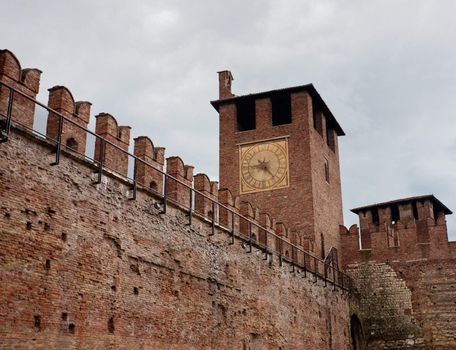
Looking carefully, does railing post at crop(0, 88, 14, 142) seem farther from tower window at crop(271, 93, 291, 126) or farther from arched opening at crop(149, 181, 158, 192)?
tower window at crop(271, 93, 291, 126)

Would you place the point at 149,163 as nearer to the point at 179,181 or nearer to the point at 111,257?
the point at 179,181

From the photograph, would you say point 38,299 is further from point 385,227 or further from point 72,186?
point 385,227

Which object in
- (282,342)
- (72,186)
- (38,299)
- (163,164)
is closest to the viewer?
(38,299)

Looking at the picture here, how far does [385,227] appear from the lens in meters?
21.9

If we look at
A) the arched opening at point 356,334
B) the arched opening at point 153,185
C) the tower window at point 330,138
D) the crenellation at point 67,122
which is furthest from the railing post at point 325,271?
the crenellation at point 67,122

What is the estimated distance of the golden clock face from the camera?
69.9 ft

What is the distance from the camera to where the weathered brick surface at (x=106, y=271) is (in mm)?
8367

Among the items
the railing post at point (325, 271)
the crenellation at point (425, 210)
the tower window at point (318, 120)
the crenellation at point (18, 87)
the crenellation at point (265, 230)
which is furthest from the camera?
the tower window at point (318, 120)

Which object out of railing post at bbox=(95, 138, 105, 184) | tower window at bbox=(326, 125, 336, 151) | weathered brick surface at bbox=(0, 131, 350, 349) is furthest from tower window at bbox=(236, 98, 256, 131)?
railing post at bbox=(95, 138, 105, 184)

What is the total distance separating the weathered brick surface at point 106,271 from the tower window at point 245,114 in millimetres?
9107

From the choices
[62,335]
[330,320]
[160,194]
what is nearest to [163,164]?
[160,194]

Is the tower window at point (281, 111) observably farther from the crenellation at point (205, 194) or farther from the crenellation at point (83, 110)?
the crenellation at point (83, 110)

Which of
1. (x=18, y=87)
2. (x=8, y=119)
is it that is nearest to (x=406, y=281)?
(x=18, y=87)

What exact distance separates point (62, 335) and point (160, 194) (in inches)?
147
